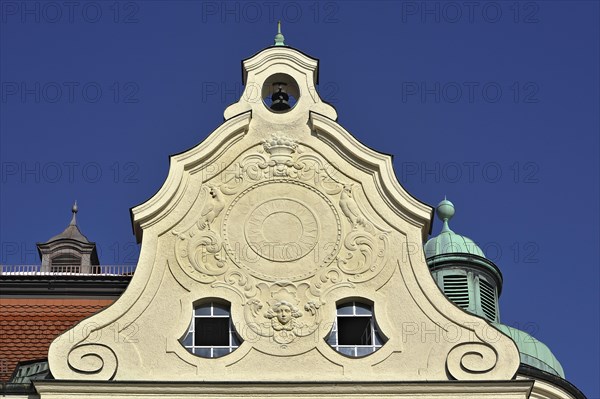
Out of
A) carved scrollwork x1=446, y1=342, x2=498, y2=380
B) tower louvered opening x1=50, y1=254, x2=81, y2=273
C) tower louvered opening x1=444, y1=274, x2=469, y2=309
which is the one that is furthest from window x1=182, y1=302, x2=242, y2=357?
tower louvered opening x1=50, y1=254, x2=81, y2=273

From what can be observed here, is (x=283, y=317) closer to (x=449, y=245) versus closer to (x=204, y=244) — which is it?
(x=204, y=244)

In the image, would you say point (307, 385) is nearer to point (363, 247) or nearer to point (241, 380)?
point (241, 380)

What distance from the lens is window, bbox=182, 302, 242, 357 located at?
25703 millimetres

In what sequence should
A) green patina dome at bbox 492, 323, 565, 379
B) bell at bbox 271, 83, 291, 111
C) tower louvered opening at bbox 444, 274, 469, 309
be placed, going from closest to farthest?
1. bell at bbox 271, 83, 291, 111
2. green patina dome at bbox 492, 323, 565, 379
3. tower louvered opening at bbox 444, 274, 469, 309

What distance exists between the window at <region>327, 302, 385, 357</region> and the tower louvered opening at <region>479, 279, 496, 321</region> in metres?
5.97

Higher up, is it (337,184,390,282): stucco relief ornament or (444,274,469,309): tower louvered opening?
(444,274,469,309): tower louvered opening

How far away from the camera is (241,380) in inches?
988

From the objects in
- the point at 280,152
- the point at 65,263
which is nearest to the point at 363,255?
the point at 280,152

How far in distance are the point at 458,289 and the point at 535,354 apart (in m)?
2.18

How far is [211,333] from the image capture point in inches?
1020

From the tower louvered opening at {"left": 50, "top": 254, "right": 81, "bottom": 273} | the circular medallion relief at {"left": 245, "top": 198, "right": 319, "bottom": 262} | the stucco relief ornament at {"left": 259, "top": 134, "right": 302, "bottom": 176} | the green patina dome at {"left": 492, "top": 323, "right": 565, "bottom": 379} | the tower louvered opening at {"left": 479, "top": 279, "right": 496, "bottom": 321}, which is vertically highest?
the tower louvered opening at {"left": 50, "top": 254, "right": 81, "bottom": 273}

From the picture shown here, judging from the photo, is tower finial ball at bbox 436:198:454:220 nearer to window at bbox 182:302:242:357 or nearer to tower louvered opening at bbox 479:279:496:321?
tower louvered opening at bbox 479:279:496:321

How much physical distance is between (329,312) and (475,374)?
2517mm

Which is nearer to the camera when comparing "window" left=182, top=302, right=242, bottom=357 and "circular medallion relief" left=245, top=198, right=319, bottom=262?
"window" left=182, top=302, right=242, bottom=357
